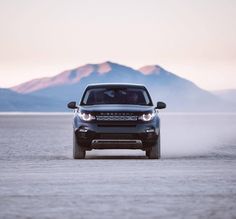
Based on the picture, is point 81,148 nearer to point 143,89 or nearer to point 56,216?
point 143,89

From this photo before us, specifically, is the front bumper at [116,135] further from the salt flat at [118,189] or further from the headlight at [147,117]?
the salt flat at [118,189]

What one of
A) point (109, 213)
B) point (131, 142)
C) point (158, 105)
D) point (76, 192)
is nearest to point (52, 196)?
point (76, 192)

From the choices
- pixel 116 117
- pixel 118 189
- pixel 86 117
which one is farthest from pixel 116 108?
pixel 118 189

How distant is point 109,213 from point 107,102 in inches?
433

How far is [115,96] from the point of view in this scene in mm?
21156

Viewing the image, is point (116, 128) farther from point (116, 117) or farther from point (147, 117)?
point (147, 117)

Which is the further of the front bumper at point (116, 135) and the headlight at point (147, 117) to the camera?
the headlight at point (147, 117)

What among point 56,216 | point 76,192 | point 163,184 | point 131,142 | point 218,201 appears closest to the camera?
point 56,216

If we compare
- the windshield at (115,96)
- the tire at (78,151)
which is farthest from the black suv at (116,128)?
the windshield at (115,96)

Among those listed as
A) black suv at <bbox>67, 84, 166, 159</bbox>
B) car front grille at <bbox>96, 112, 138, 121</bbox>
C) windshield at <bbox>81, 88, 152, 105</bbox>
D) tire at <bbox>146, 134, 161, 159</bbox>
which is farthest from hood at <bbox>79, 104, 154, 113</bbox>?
tire at <bbox>146, 134, 161, 159</bbox>

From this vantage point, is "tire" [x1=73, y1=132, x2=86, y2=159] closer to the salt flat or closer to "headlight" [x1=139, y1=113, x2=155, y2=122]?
the salt flat

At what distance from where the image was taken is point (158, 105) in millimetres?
21016

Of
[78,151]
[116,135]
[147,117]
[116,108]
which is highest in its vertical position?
[116,108]

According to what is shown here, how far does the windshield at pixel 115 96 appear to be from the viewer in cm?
2109
